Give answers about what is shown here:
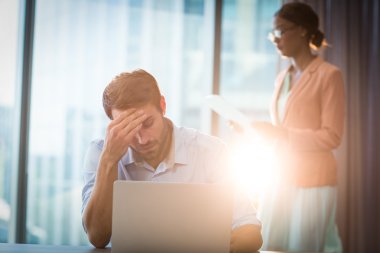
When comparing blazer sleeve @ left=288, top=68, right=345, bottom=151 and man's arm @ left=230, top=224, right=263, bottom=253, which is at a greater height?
blazer sleeve @ left=288, top=68, right=345, bottom=151

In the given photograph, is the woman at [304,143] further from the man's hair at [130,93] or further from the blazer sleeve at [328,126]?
the man's hair at [130,93]

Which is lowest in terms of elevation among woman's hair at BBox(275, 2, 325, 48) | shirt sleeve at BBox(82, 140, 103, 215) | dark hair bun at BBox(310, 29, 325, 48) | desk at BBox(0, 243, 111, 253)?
desk at BBox(0, 243, 111, 253)

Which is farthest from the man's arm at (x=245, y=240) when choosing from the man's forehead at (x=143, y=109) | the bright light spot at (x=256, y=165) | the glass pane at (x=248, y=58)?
the glass pane at (x=248, y=58)

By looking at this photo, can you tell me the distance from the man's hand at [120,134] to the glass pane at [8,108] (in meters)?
2.00

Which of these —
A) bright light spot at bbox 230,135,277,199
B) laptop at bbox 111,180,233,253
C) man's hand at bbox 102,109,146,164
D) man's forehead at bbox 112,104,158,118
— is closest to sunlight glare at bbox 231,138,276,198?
bright light spot at bbox 230,135,277,199

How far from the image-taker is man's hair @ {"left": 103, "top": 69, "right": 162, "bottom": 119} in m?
1.58

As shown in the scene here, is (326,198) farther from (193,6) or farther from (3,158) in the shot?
(3,158)

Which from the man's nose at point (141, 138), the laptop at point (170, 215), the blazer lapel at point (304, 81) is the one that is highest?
the blazer lapel at point (304, 81)

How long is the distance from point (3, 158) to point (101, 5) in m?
1.21

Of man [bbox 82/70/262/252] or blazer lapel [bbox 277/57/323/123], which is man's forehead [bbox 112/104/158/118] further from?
blazer lapel [bbox 277/57/323/123]

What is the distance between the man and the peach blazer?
76 cm

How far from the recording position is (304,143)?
7.61 ft

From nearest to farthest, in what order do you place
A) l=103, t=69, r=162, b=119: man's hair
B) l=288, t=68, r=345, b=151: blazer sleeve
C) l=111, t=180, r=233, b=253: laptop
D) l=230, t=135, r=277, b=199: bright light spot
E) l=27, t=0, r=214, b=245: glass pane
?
l=111, t=180, r=233, b=253: laptop < l=103, t=69, r=162, b=119: man's hair < l=288, t=68, r=345, b=151: blazer sleeve < l=230, t=135, r=277, b=199: bright light spot < l=27, t=0, r=214, b=245: glass pane

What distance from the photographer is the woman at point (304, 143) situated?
7.64ft
